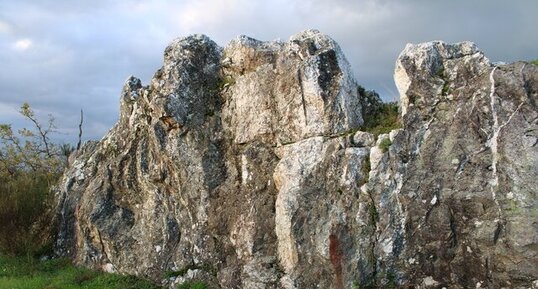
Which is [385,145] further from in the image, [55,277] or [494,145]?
[55,277]

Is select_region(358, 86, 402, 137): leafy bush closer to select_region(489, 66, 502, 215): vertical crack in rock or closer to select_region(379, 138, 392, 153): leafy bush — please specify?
select_region(379, 138, 392, 153): leafy bush

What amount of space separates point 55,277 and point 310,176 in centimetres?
848

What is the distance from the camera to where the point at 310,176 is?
13.6 meters

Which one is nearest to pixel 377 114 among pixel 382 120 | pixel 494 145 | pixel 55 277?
pixel 382 120

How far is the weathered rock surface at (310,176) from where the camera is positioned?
466 inches

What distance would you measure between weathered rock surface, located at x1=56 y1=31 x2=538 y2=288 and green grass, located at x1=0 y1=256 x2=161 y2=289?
19.2 inches

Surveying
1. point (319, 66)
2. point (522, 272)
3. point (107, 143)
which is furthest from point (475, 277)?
point (107, 143)

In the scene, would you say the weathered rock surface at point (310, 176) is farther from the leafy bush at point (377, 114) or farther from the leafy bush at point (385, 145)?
the leafy bush at point (377, 114)

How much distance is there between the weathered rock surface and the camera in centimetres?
1183

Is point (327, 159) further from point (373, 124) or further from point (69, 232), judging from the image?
point (69, 232)

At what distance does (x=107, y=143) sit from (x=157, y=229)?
4.27 meters

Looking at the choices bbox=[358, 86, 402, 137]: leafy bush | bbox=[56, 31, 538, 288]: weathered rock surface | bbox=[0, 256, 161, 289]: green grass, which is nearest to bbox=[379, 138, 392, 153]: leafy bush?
bbox=[56, 31, 538, 288]: weathered rock surface

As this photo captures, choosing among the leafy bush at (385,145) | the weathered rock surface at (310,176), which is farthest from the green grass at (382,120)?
the leafy bush at (385,145)

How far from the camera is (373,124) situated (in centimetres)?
1462
